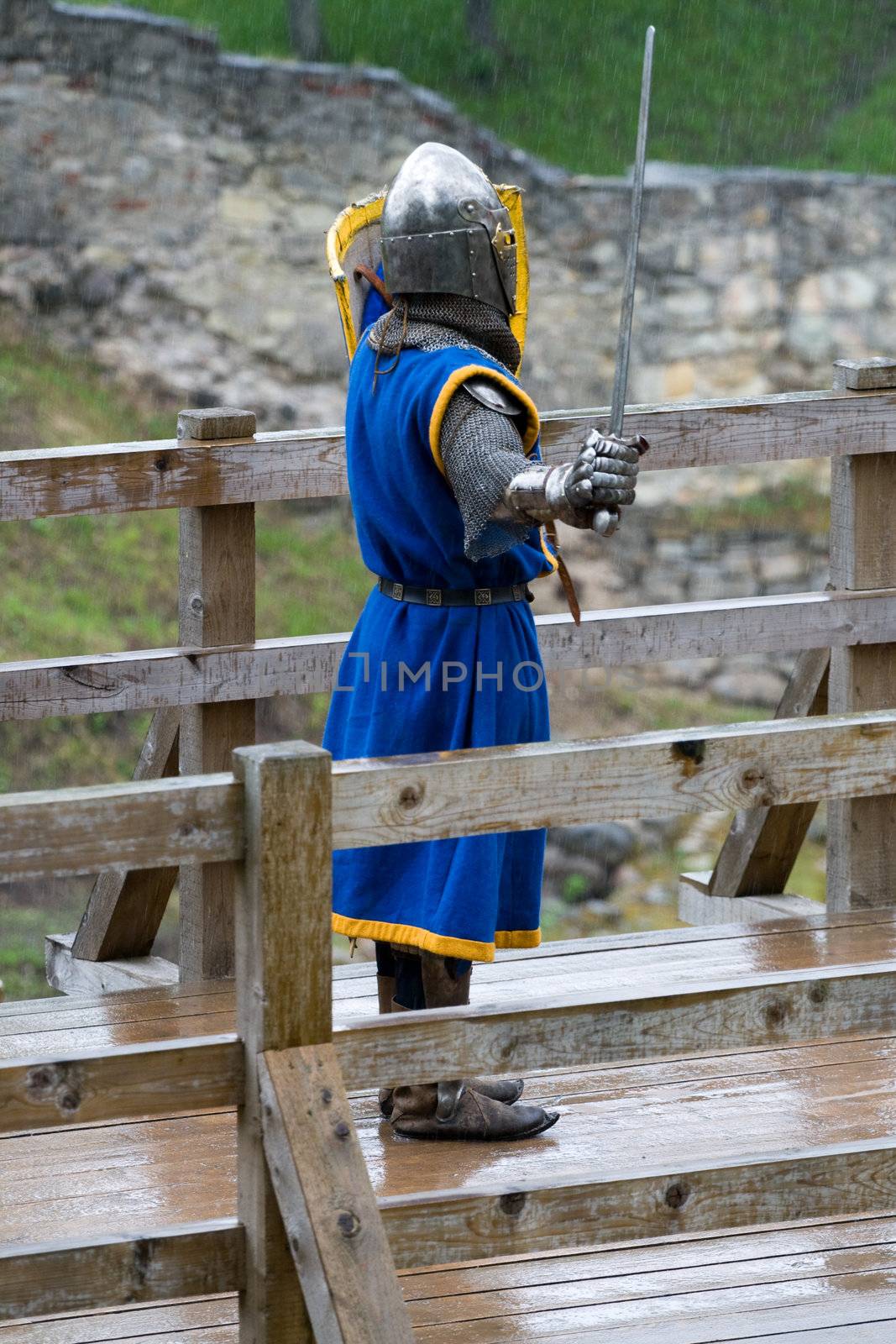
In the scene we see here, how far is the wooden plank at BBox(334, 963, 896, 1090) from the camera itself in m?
2.08

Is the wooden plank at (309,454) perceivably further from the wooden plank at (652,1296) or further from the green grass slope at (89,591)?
the green grass slope at (89,591)

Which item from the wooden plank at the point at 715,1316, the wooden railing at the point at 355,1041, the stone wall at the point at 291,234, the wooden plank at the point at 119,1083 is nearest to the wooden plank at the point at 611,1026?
the wooden railing at the point at 355,1041

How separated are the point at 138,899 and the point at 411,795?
1705 millimetres

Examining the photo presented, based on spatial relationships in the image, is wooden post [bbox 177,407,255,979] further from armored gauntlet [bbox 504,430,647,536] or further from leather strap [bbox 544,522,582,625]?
armored gauntlet [bbox 504,430,647,536]

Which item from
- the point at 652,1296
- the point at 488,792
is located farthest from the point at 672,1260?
the point at 488,792

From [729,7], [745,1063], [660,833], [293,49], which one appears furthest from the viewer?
[729,7]

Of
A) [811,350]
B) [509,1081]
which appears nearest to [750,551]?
[811,350]

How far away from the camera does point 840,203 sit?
528 inches

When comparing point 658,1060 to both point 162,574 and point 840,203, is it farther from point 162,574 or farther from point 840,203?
point 840,203

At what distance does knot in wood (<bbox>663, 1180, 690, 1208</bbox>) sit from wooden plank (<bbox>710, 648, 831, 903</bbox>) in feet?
5.86

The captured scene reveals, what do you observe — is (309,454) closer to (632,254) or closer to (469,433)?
(469,433)

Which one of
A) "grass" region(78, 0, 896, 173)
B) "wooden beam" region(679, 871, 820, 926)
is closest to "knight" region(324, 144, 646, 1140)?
"wooden beam" region(679, 871, 820, 926)

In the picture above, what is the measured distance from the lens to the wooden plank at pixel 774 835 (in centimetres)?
386

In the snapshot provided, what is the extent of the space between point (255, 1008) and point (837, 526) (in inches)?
83.2
